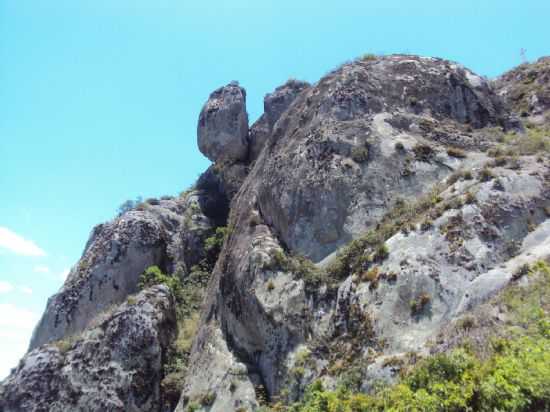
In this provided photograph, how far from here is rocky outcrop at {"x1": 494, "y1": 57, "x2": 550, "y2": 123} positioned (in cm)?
3503

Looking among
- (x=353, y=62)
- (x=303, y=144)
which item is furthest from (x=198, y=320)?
(x=353, y=62)

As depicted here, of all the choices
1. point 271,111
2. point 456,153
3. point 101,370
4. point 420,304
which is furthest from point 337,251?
point 271,111

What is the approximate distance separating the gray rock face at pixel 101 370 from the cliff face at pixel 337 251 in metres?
0.10

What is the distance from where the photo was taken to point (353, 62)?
3122 centimetres

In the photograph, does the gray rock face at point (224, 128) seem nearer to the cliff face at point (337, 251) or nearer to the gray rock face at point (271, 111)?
the gray rock face at point (271, 111)

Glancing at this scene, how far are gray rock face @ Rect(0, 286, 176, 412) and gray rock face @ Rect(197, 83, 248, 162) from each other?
75.2 feet

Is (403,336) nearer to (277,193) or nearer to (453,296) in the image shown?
(453,296)

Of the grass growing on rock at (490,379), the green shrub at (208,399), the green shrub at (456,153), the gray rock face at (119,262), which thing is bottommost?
the grass growing on rock at (490,379)

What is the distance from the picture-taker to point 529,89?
3800 centimetres

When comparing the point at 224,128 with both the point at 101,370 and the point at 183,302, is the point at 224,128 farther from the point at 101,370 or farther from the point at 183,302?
the point at 101,370

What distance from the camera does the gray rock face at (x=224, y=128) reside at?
155ft

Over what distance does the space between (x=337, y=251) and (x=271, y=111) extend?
101 feet

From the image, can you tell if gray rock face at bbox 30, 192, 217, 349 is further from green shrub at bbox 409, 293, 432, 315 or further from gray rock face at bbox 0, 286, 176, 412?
green shrub at bbox 409, 293, 432, 315

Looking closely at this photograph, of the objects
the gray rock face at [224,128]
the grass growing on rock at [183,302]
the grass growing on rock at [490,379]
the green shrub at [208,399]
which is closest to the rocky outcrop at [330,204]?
the green shrub at [208,399]
